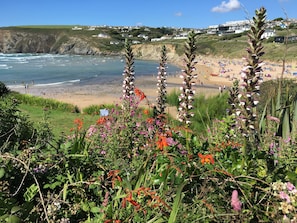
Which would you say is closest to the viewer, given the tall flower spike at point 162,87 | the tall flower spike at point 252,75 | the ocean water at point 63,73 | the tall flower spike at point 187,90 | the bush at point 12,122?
the tall flower spike at point 252,75

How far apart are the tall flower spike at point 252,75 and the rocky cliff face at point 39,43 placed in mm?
133855

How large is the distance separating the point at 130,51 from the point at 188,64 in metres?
1.76

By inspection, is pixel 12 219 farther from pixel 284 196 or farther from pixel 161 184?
pixel 284 196

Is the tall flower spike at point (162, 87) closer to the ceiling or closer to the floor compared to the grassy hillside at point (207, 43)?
closer to the floor

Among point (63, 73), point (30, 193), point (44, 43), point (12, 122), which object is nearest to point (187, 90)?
point (12, 122)

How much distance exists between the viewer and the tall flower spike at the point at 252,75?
2979mm

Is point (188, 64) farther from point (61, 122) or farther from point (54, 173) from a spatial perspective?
point (61, 122)

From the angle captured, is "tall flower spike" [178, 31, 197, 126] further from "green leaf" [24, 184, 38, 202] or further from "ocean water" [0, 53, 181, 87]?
"ocean water" [0, 53, 181, 87]

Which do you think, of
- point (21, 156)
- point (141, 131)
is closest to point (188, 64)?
point (141, 131)

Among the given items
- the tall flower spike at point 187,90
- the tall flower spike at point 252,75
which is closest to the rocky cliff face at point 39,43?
the tall flower spike at point 187,90

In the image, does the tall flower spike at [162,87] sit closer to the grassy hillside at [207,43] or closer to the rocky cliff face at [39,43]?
the grassy hillside at [207,43]

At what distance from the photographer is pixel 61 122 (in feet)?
41.4

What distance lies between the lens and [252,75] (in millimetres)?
3094

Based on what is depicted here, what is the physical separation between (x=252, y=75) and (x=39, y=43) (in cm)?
15456
